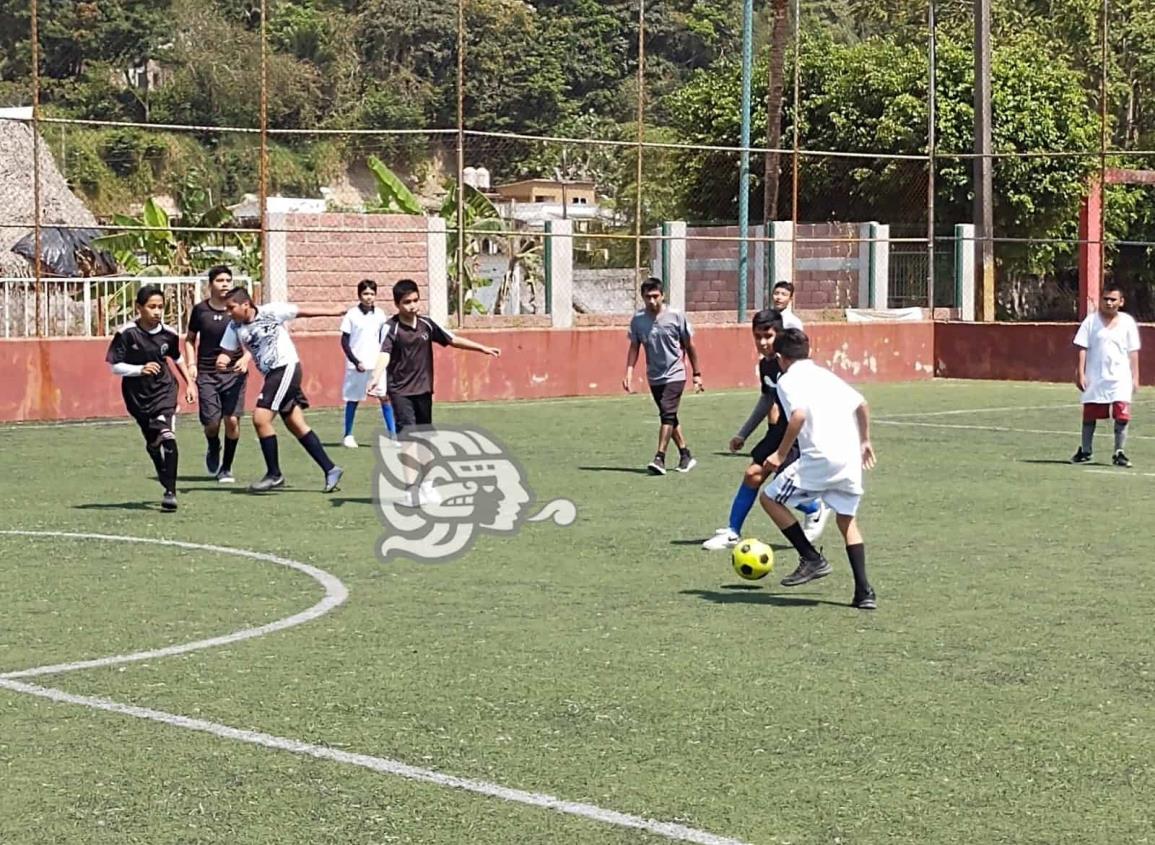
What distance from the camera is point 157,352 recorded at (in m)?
14.8

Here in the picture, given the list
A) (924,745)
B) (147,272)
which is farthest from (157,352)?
(147,272)

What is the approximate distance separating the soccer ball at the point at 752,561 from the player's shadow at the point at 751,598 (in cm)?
10

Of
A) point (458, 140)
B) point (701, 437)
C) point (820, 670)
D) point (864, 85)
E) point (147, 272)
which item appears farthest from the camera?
point (864, 85)

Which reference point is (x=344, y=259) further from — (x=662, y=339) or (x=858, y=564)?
(x=858, y=564)

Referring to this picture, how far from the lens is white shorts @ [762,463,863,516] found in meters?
10.4

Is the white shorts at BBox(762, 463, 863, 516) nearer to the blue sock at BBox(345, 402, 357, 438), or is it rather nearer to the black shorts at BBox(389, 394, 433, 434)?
the black shorts at BBox(389, 394, 433, 434)

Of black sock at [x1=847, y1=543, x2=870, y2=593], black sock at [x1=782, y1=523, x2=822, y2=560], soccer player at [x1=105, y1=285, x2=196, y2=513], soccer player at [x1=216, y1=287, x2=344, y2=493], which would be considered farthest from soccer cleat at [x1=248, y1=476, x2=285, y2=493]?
black sock at [x1=847, y1=543, x2=870, y2=593]

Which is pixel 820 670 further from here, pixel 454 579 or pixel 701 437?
pixel 701 437

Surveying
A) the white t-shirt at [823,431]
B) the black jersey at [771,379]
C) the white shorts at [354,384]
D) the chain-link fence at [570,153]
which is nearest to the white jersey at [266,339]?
the black jersey at [771,379]

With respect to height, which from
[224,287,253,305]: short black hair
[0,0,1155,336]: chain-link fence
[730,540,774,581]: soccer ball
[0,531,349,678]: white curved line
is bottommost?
[0,531,349,678]: white curved line

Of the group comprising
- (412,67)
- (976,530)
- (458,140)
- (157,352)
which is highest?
(412,67)

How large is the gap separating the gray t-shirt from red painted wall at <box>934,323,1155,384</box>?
572 inches

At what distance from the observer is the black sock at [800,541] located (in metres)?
11.1

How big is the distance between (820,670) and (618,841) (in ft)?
9.39
